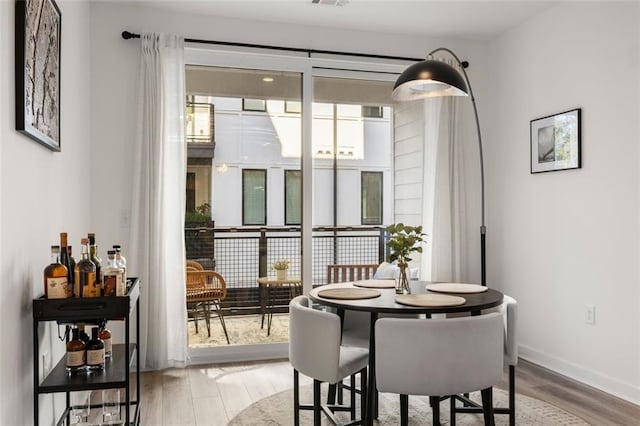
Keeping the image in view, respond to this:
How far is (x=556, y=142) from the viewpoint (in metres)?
3.88

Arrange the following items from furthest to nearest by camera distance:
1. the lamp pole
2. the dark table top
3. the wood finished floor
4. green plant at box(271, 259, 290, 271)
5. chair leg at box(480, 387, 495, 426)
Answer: green plant at box(271, 259, 290, 271), the lamp pole, the wood finished floor, chair leg at box(480, 387, 495, 426), the dark table top

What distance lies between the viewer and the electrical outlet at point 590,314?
3.57 metres

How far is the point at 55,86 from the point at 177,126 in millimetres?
1378

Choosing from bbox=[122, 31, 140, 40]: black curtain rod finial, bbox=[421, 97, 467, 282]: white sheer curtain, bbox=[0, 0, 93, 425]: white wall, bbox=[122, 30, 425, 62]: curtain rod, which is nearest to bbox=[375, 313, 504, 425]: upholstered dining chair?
bbox=[0, 0, 93, 425]: white wall

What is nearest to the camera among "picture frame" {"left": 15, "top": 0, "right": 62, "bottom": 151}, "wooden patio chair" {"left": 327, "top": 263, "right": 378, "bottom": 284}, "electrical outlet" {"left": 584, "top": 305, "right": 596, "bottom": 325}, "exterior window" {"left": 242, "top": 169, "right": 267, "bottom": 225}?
"picture frame" {"left": 15, "top": 0, "right": 62, "bottom": 151}

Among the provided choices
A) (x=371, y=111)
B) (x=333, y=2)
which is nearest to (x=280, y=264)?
(x=371, y=111)

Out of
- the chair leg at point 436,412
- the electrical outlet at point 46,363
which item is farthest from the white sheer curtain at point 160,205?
the chair leg at point 436,412

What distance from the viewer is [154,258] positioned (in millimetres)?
3861

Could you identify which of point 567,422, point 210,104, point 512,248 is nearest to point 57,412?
point 210,104

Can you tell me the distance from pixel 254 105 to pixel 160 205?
1095 millimetres

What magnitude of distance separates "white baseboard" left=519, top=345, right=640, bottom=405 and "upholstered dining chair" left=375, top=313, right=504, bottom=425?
63.2 inches

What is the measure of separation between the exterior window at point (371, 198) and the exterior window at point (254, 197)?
85 cm

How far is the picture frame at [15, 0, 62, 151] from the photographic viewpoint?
6.62 ft

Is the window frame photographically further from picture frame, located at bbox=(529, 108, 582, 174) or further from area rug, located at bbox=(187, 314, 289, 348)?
picture frame, located at bbox=(529, 108, 582, 174)
